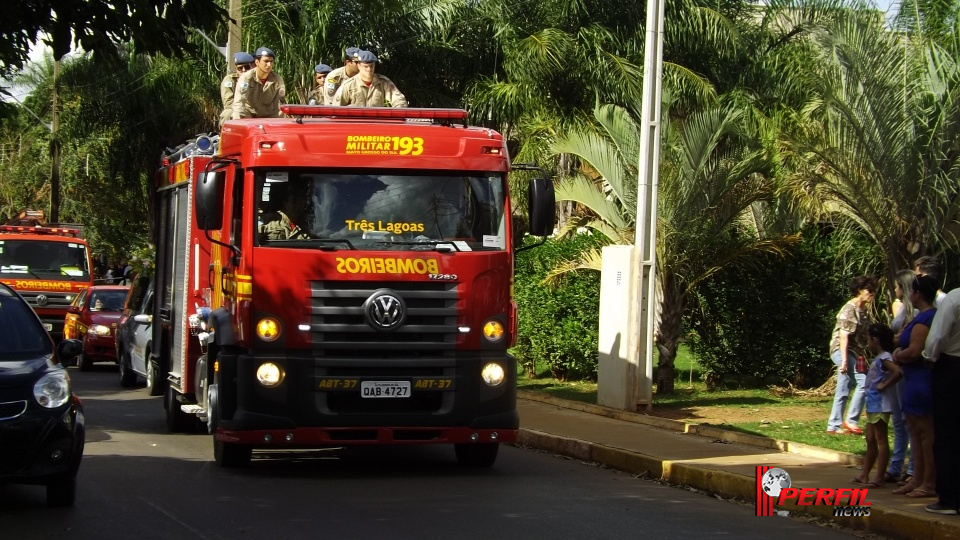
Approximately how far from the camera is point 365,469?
11820 mm

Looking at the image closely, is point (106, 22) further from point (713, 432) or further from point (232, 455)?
point (713, 432)

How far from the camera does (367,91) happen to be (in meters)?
13.8

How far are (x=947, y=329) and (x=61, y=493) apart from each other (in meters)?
6.34

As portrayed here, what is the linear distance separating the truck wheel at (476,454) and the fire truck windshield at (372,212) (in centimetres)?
191

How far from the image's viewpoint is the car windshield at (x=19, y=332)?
9.56 metres

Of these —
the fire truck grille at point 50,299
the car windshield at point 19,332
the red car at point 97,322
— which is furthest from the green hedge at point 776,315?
the fire truck grille at point 50,299

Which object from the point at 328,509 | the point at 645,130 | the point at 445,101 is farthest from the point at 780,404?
the point at 445,101

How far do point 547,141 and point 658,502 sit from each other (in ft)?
36.7

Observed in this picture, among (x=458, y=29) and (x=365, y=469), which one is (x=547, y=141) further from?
(x=365, y=469)

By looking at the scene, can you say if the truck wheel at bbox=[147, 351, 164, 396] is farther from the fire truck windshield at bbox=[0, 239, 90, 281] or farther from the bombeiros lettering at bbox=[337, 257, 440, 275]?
the fire truck windshield at bbox=[0, 239, 90, 281]

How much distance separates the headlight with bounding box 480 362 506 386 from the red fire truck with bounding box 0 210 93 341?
18.9m

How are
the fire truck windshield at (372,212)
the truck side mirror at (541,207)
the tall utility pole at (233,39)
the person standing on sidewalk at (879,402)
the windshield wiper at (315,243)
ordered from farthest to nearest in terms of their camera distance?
the tall utility pole at (233,39)
the truck side mirror at (541,207)
the fire truck windshield at (372,212)
the windshield wiper at (315,243)
the person standing on sidewalk at (879,402)

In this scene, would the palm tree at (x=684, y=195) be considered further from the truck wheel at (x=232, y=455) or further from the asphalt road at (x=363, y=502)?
the truck wheel at (x=232, y=455)

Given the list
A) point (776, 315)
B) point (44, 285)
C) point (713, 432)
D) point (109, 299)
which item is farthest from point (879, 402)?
point (44, 285)
